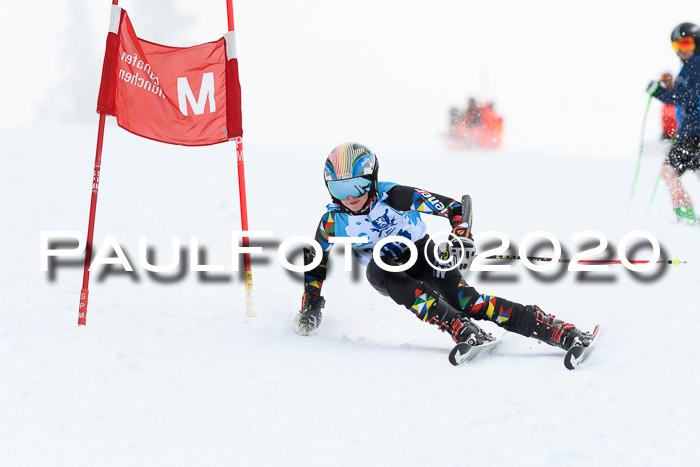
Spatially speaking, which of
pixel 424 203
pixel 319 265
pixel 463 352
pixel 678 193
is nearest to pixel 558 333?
pixel 463 352

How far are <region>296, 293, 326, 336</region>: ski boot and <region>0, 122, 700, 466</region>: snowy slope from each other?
10 cm

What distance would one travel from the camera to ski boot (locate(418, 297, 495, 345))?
4082 mm

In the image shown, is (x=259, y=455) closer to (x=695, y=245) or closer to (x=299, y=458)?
(x=299, y=458)

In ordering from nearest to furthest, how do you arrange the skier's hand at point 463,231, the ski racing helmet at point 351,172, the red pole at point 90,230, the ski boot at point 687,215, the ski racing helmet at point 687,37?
1. the skier's hand at point 463,231
2. the ski racing helmet at point 351,172
3. the red pole at point 90,230
4. the ski racing helmet at point 687,37
5. the ski boot at point 687,215

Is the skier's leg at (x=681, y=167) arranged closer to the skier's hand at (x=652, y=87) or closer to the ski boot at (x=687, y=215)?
the ski boot at (x=687, y=215)

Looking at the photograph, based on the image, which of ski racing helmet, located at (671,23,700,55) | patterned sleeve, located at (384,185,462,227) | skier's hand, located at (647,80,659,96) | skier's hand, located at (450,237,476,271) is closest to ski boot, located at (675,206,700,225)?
skier's hand, located at (647,80,659,96)

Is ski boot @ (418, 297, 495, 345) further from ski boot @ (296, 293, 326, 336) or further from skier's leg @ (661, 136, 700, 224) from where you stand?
skier's leg @ (661, 136, 700, 224)

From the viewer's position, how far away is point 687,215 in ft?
24.0

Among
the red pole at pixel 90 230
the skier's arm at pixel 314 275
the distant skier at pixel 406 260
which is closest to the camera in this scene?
the distant skier at pixel 406 260

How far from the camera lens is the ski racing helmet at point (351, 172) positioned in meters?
4.44

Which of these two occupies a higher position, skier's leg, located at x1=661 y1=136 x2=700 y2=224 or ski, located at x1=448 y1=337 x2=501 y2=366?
skier's leg, located at x1=661 y1=136 x2=700 y2=224

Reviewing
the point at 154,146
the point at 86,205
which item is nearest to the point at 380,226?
the point at 86,205

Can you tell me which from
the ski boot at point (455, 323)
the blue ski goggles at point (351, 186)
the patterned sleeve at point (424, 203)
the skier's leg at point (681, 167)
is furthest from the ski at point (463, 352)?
the skier's leg at point (681, 167)

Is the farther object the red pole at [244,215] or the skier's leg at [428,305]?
the red pole at [244,215]
